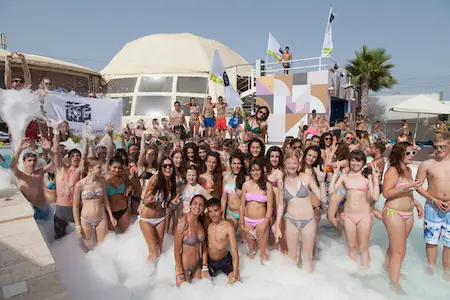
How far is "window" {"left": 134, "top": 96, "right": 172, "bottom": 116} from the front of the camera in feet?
68.0

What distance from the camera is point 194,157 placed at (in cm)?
502

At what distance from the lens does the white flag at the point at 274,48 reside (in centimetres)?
1487

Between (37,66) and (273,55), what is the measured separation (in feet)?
45.1

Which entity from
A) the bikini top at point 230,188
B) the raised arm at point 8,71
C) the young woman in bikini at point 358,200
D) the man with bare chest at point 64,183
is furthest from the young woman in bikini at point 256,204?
the raised arm at point 8,71

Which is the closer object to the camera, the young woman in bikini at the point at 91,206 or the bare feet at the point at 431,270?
the bare feet at the point at 431,270

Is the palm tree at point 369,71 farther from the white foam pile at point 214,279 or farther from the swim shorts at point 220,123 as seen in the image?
the white foam pile at point 214,279

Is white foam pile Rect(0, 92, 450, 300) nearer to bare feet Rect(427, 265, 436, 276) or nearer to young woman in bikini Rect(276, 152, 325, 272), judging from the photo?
bare feet Rect(427, 265, 436, 276)

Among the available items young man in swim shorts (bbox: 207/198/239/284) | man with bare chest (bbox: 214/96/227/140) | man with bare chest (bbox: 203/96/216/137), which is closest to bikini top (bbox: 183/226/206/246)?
young man in swim shorts (bbox: 207/198/239/284)

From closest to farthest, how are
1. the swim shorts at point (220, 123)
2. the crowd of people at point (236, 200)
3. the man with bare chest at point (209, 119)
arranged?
the crowd of people at point (236, 200), the man with bare chest at point (209, 119), the swim shorts at point (220, 123)

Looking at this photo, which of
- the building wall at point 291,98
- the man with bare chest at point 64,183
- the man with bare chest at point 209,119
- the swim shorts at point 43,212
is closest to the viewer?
the man with bare chest at point 64,183

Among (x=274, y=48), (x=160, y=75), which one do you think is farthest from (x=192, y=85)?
(x=274, y=48)

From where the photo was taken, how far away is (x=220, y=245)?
153 inches

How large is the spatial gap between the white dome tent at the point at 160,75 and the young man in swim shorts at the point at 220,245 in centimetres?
1712

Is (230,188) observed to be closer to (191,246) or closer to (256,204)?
(256,204)
